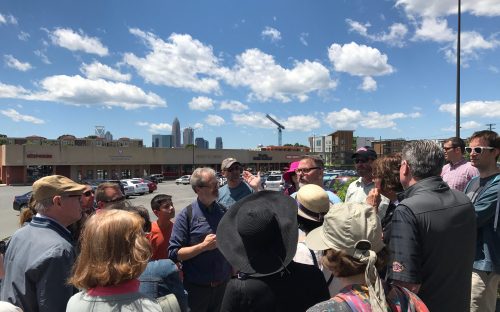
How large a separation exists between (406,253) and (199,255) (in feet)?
6.65

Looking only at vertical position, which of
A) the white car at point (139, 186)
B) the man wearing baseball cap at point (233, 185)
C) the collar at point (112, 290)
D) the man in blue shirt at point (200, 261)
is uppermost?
the man wearing baseball cap at point (233, 185)

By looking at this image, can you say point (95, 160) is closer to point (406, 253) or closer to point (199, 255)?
point (199, 255)

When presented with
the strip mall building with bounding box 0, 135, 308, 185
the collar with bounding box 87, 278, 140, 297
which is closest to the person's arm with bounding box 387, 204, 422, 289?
the collar with bounding box 87, 278, 140, 297

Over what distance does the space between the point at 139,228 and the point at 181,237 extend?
1.61m

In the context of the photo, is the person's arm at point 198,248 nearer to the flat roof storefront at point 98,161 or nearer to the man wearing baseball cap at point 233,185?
the man wearing baseball cap at point 233,185

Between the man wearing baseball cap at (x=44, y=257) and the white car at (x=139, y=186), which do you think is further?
the white car at (x=139, y=186)

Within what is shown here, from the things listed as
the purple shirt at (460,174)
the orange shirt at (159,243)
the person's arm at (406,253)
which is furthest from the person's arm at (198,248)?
the purple shirt at (460,174)

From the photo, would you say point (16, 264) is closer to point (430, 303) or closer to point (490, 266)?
point (430, 303)

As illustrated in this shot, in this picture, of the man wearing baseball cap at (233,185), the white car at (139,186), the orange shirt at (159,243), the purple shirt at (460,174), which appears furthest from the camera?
the white car at (139,186)

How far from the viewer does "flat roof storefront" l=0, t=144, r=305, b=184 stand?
165 ft

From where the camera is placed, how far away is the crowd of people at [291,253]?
1.77m

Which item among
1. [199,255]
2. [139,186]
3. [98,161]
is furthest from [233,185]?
[98,161]

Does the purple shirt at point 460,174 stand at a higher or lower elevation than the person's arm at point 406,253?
higher

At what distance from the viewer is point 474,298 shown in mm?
3586
